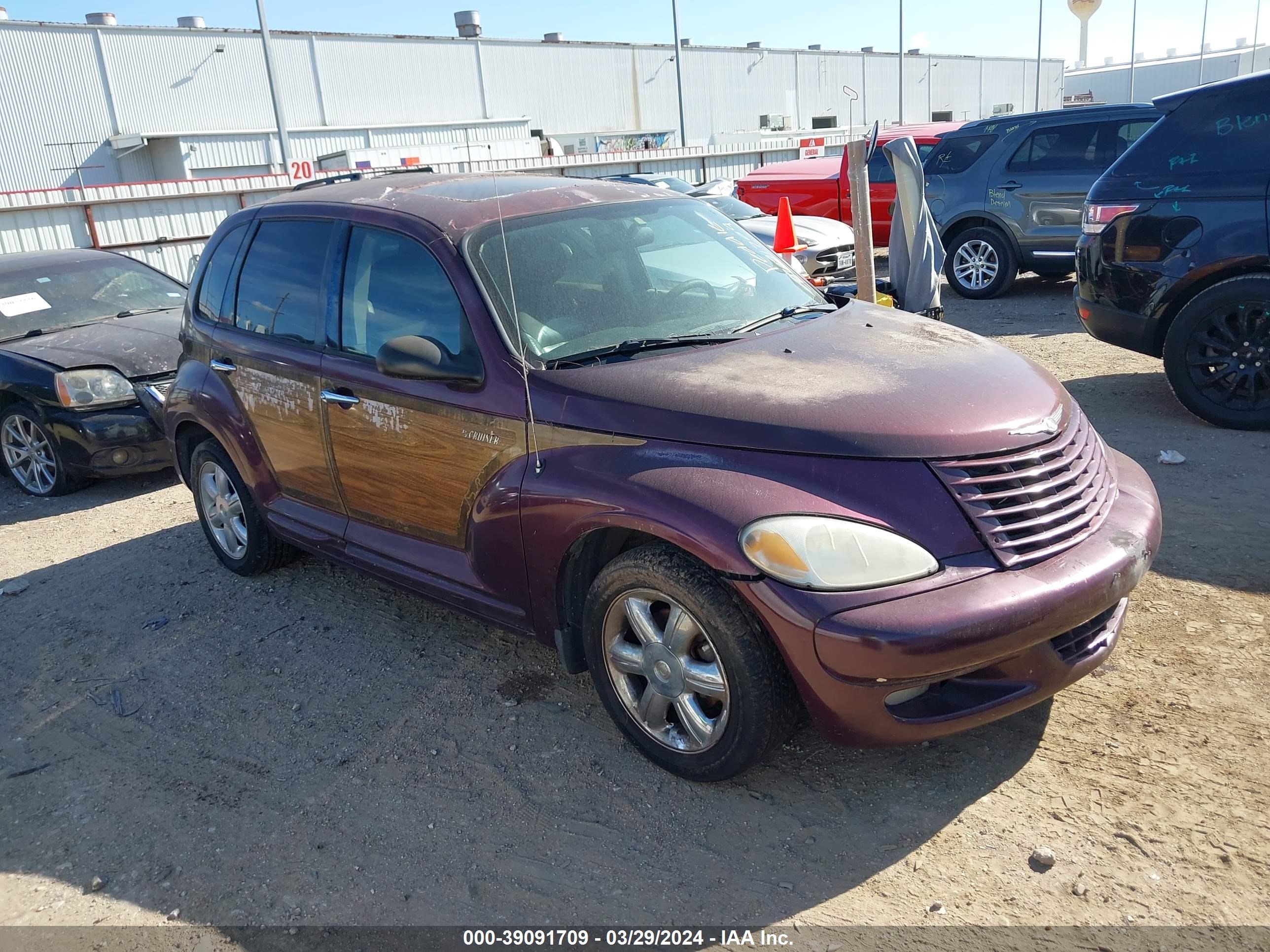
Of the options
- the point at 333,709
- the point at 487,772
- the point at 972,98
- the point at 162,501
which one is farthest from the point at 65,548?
the point at 972,98

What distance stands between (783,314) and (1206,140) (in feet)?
12.5

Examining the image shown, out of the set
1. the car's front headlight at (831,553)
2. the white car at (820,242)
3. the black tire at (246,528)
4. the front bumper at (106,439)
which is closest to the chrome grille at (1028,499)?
A: the car's front headlight at (831,553)

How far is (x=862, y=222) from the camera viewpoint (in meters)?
6.54

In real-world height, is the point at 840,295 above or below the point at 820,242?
above

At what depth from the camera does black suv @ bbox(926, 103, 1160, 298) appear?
10.7m

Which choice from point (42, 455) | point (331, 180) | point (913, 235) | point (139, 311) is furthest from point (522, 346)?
point (139, 311)

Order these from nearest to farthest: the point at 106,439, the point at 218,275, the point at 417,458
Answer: the point at 417,458 → the point at 218,275 → the point at 106,439

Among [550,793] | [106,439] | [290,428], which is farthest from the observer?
[106,439]

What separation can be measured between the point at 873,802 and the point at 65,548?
5232 millimetres

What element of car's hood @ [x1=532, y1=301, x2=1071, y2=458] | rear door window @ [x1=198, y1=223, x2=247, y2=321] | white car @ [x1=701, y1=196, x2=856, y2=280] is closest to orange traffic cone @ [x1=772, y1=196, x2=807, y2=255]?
white car @ [x1=701, y1=196, x2=856, y2=280]

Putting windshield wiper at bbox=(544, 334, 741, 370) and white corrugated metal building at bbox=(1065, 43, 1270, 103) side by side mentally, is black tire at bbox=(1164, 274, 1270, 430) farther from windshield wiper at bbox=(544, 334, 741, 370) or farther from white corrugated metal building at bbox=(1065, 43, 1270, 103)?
white corrugated metal building at bbox=(1065, 43, 1270, 103)

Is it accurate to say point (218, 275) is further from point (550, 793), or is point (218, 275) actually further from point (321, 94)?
point (321, 94)

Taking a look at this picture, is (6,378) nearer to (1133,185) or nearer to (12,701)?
(12,701)

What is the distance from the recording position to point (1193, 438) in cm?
606
